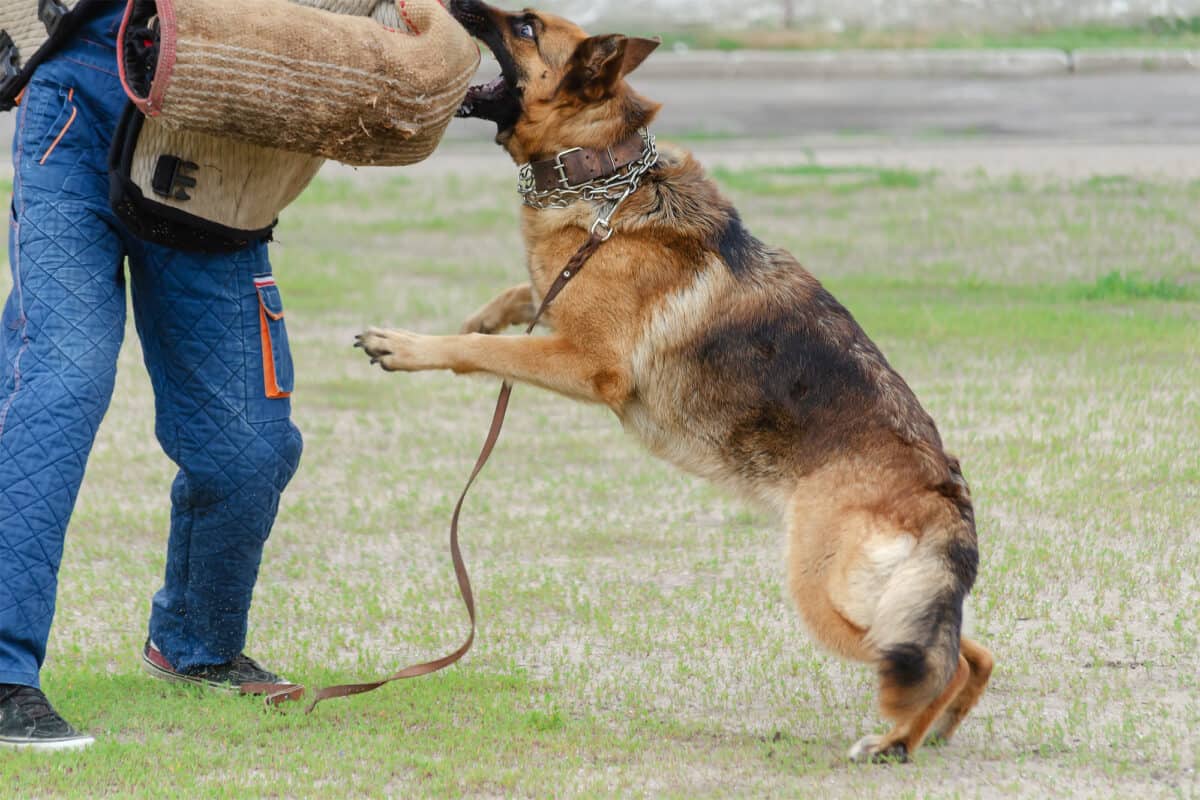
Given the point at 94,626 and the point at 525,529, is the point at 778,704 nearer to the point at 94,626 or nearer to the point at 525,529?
the point at 525,529

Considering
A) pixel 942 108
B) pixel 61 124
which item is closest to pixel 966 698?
pixel 61 124

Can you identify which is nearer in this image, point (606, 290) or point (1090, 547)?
point (606, 290)

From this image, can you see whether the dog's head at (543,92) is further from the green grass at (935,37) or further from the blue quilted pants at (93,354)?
the green grass at (935,37)

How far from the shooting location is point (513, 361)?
4.04m

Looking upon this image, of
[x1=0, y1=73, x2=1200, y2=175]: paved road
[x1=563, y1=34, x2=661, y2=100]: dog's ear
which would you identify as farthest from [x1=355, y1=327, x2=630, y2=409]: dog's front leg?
[x1=0, y1=73, x2=1200, y2=175]: paved road

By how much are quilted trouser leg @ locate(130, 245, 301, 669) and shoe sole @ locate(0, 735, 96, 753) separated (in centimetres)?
56

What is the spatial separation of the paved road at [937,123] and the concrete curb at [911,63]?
1.28ft

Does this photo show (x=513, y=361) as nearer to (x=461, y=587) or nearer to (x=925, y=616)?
(x=461, y=587)

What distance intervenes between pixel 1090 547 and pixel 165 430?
3.20 meters

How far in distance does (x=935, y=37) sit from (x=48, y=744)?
1987 centimetres

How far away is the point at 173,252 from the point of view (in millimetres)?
3672

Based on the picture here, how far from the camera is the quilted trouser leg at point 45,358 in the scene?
11.4 ft

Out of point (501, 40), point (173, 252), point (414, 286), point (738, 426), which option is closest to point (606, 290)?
point (738, 426)

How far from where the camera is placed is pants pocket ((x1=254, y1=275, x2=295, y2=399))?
12.7ft
